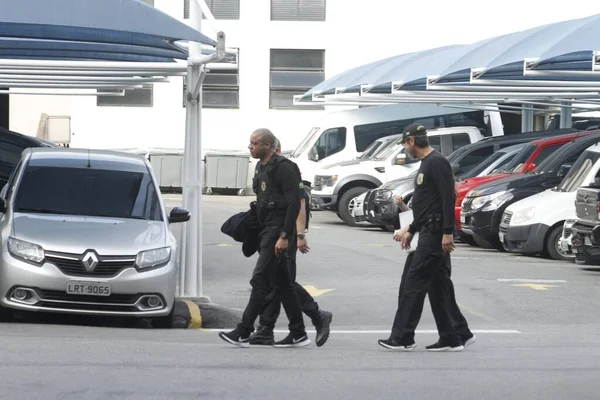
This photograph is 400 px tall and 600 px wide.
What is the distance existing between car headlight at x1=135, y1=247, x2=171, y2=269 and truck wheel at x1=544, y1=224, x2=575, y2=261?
9.02 meters

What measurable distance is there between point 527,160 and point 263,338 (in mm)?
12737

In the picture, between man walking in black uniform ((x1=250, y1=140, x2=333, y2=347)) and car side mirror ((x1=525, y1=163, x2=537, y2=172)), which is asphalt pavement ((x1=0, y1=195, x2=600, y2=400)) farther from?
car side mirror ((x1=525, y1=163, x2=537, y2=172))

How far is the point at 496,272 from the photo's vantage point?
17672 millimetres

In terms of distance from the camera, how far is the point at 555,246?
1944 centimetres

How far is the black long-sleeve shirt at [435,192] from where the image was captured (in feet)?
32.2

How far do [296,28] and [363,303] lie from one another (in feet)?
98.7

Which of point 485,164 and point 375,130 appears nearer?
point 485,164

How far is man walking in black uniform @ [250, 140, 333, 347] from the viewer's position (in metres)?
10.1

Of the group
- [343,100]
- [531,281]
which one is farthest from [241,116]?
[531,281]

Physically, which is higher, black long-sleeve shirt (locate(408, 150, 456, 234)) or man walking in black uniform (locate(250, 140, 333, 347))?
black long-sleeve shirt (locate(408, 150, 456, 234))

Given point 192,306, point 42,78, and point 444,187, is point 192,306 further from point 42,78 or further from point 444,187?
point 42,78

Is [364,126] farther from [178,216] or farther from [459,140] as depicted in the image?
[178,216]

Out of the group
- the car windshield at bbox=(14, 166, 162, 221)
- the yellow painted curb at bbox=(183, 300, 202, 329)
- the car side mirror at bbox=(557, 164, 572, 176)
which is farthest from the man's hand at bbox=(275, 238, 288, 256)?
the car side mirror at bbox=(557, 164, 572, 176)

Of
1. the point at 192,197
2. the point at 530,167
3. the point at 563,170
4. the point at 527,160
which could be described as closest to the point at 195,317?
the point at 192,197
